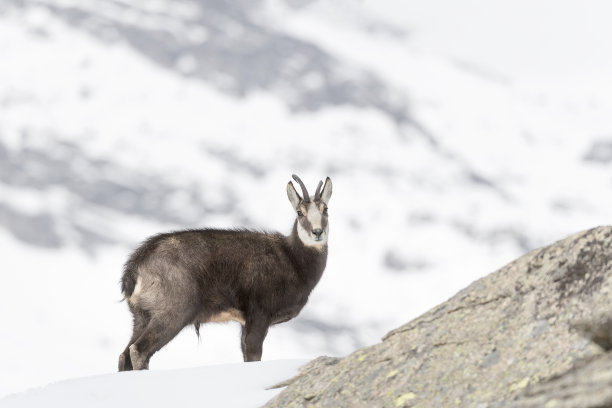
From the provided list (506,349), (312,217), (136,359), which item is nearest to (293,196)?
(312,217)

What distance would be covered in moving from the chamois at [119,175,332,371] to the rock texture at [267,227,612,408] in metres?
5.53

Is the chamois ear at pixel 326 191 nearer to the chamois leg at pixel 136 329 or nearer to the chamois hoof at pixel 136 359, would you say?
the chamois leg at pixel 136 329

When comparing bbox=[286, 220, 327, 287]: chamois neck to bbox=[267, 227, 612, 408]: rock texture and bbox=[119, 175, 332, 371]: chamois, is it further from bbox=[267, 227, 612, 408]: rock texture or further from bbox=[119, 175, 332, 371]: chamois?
bbox=[267, 227, 612, 408]: rock texture

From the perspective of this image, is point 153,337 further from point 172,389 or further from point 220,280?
point 172,389

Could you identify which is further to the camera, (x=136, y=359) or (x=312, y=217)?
(x=312, y=217)

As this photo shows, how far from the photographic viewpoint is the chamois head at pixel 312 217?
14531 mm

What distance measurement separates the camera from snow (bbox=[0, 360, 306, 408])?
850 cm

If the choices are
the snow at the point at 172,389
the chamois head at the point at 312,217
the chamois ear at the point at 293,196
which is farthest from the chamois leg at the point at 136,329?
the chamois ear at the point at 293,196

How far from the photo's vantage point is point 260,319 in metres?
13.7

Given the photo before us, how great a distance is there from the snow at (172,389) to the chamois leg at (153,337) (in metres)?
2.68

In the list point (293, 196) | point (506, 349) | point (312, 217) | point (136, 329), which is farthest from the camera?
point (293, 196)

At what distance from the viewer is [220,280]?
44.2ft

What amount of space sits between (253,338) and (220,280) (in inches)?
47.0

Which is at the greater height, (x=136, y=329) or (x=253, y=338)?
(x=136, y=329)
